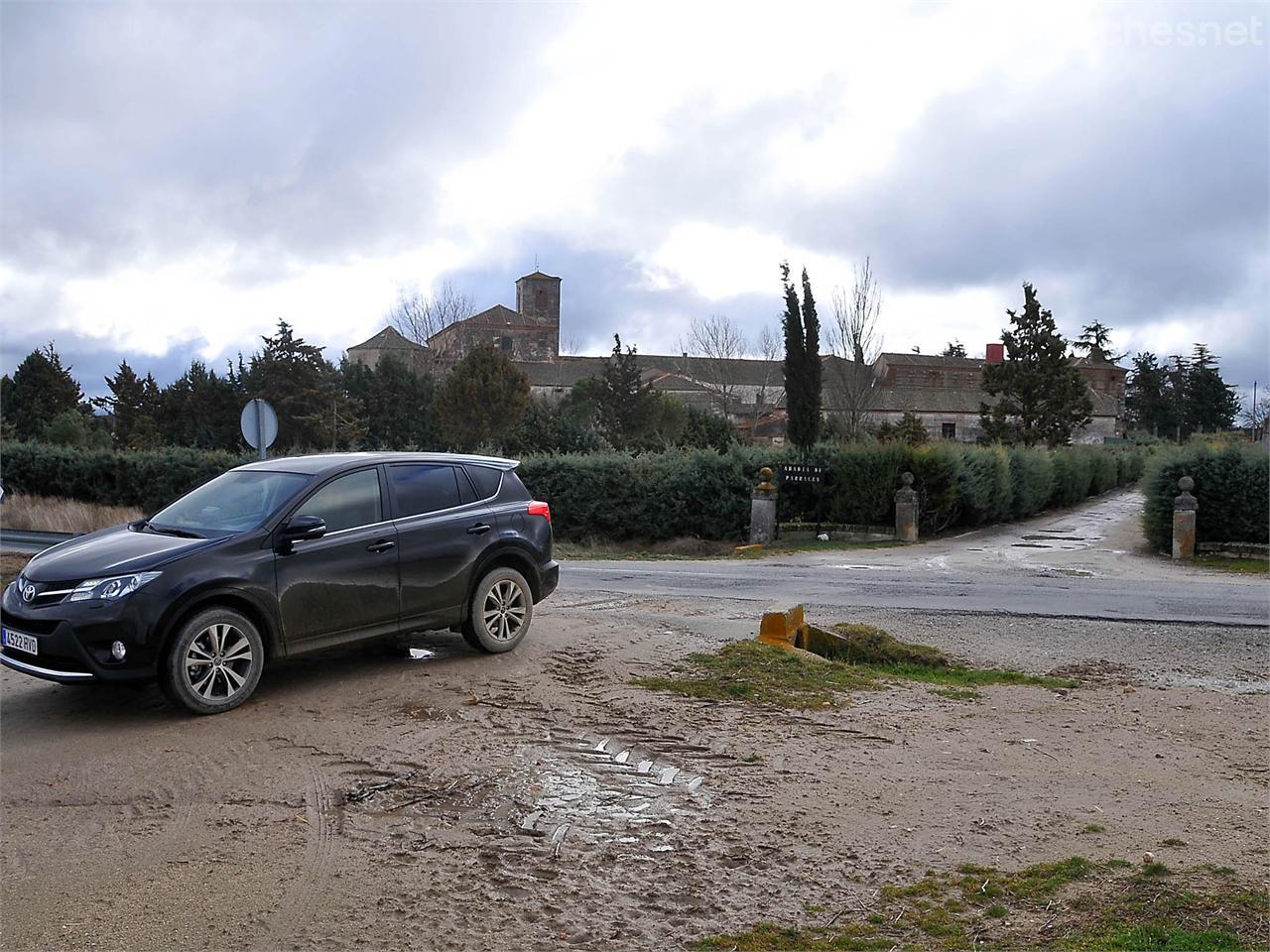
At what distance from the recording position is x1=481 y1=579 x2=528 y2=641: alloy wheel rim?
8.43 metres

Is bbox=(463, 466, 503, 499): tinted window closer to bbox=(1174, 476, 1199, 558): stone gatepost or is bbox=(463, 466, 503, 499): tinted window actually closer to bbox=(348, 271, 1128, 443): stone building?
bbox=(1174, 476, 1199, 558): stone gatepost

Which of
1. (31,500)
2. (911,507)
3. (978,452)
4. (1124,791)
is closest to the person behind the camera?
(1124,791)

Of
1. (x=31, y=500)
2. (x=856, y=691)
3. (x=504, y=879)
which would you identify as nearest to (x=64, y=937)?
(x=504, y=879)

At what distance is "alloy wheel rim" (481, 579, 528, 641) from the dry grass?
1945 cm

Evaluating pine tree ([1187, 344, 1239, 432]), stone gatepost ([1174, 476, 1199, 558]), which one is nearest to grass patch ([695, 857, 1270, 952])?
stone gatepost ([1174, 476, 1199, 558])

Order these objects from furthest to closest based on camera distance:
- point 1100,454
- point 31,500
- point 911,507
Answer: point 1100,454 → point 31,500 → point 911,507

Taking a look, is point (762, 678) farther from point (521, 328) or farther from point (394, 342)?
point (521, 328)

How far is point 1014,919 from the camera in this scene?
4105 mm

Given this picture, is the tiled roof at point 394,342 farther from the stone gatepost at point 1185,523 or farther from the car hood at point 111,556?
the car hood at point 111,556

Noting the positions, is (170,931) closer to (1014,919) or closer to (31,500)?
(1014,919)

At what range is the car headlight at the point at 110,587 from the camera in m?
6.57

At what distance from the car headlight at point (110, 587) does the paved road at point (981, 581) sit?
7524 millimetres

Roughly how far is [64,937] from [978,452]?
26.2m

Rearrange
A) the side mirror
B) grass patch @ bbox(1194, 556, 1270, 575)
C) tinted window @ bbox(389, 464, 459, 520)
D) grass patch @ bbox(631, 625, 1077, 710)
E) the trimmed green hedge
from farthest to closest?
the trimmed green hedge → grass patch @ bbox(1194, 556, 1270, 575) → tinted window @ bbox(389, 464, 459, 520) → grass patch @ bbox(631, 625, 1077, 710) → the side mirror
